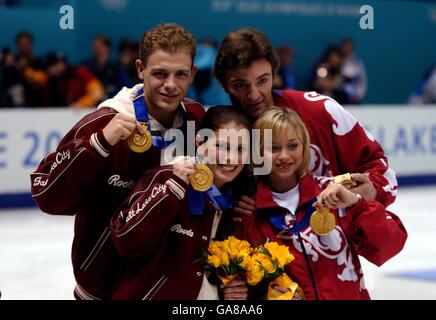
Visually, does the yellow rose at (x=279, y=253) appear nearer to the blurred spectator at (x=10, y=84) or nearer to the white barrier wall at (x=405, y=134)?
the blurred spectator at (x=10, y=84)

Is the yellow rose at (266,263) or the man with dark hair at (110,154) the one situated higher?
the man with dark hair at (110,154)

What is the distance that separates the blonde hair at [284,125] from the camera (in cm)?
311

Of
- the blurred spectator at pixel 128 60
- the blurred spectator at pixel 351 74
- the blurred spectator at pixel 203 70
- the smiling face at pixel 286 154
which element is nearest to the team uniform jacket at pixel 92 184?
the smiling face at pixel 286 154

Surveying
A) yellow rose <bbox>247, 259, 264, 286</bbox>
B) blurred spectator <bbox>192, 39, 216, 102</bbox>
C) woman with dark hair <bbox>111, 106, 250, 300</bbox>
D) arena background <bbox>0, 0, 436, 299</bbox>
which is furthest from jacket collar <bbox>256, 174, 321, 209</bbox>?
blurred spectator <bbox>192, 39, 216, 102</bbox>

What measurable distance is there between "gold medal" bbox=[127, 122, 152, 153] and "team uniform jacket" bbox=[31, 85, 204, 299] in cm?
8

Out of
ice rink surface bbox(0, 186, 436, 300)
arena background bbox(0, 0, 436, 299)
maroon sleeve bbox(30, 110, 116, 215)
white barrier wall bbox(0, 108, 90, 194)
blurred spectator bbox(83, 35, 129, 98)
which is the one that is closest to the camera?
maroon sleeve bbox(30, 110, 116, 215)

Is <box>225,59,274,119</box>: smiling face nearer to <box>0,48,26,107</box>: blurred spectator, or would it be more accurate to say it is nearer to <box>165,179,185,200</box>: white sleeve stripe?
<box>165,179,185,200</box>: white sleeve stripe

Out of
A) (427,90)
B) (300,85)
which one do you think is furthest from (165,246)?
(427,90)

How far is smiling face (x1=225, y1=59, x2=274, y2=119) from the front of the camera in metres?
3.31

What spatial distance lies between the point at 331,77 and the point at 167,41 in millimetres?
10184

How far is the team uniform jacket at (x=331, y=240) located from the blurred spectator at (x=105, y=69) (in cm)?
723

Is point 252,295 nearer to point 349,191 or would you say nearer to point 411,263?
point 349,191

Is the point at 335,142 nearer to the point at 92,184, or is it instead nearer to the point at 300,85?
the point at 92,184

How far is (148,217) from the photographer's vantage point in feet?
9.18
